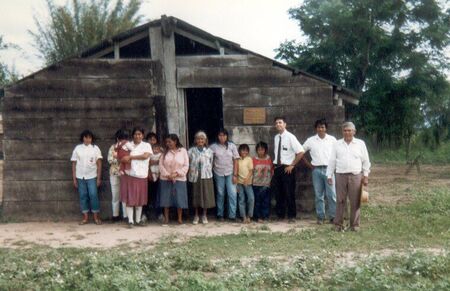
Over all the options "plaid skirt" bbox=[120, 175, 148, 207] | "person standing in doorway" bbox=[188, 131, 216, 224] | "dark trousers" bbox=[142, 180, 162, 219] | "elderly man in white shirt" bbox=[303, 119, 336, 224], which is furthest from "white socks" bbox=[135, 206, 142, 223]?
"elderly man in white shirt" bbox=[303, 119, 336, 224]

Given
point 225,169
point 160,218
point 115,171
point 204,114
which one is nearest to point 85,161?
point 115,171

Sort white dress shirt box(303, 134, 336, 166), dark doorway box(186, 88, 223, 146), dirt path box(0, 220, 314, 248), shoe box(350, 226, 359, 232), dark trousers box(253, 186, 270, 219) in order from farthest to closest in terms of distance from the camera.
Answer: dark doorway box(186, 88, 223, 146) < dark trousers box(253, 186, 270, 219) < white dress shirt box(303, 134, 336, 166) < shoe box(350, 226, 359, 232) < dirt path box(0, 220, 314, 248)

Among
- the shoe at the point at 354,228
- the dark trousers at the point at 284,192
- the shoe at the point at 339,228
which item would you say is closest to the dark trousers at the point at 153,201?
the dark trousers at the point at 284,192

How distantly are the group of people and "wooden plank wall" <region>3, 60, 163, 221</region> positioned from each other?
37 centimetres

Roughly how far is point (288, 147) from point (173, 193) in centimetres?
215

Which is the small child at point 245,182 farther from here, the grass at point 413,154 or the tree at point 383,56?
the grass at point 413,154

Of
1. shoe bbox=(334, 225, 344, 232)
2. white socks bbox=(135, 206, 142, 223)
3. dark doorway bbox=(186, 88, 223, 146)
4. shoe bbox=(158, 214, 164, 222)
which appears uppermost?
dark doorway bbox=(186, 88, 223, 146)

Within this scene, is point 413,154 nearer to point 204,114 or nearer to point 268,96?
point 204,114

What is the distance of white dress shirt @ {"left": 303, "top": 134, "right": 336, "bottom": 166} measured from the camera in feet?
30.8

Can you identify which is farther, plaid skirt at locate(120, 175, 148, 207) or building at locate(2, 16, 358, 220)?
building at locate(2, 16, 358, 220)

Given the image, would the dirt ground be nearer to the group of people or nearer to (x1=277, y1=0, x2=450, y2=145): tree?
the group of people

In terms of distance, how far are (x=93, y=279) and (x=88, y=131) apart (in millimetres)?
4569

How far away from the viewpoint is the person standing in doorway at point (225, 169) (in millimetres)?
9555

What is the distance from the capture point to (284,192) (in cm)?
966
